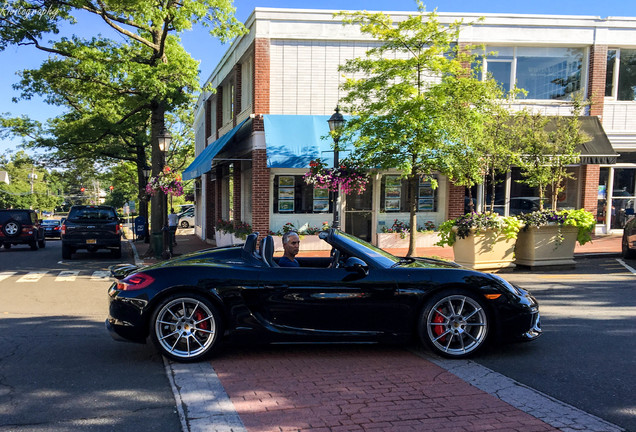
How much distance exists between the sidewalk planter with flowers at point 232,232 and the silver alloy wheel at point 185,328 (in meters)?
10.2

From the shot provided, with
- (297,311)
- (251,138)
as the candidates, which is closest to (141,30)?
(251,138)

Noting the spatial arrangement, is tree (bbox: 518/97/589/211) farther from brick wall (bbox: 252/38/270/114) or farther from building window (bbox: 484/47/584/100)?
brick wall (bbox: 252/38/270/114)

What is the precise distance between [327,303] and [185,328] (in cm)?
139

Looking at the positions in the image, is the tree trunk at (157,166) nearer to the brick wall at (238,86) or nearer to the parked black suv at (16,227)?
the brick wall at (238,86)

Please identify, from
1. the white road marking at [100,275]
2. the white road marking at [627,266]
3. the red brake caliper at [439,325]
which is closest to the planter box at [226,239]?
the white road marking at [100,275]

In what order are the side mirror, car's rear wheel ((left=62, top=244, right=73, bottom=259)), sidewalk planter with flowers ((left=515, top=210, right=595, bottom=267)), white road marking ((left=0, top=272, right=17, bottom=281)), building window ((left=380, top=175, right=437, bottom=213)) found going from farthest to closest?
building window ((left=380, top=175, right=437, bottom=213)) < car's rear wheel ((left=62, top=244, right=73, bottom=259)) < white road marking ((left=0, top=272, right=17, bottom=281)) < sidewalk planter with flowers ((left=515, top=210, right=595, bottom=267)) < the side mirror

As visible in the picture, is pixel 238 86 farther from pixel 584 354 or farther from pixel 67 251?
pixel 584 354

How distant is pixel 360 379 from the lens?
4.47 m

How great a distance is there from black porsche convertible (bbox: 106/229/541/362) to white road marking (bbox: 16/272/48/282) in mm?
7934

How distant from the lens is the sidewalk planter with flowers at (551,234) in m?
11.3

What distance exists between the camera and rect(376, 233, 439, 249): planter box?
1667 centimetres

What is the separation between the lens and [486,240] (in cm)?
1098

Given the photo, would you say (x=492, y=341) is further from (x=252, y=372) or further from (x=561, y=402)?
(x=252, y=372)

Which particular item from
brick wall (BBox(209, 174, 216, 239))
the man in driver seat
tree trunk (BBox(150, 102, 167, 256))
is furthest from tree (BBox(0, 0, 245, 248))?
the man in driver seat
